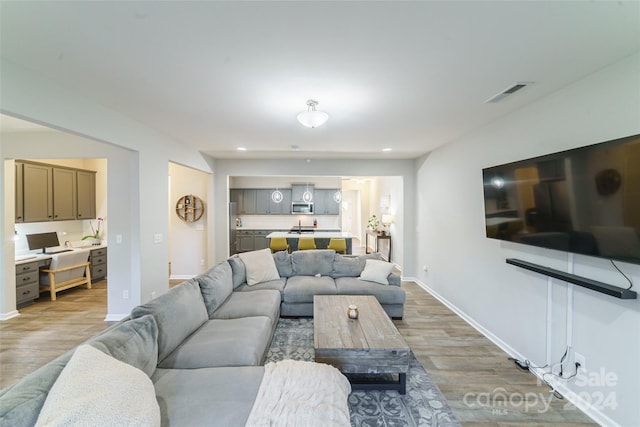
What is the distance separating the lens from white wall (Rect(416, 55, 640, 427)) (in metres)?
1.85

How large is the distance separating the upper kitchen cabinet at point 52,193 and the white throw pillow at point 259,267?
3922mm

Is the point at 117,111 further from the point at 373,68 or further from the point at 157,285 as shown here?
the point at 373,68

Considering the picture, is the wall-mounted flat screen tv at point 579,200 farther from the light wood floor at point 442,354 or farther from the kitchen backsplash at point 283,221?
the kitchen backsplash at point 283,221

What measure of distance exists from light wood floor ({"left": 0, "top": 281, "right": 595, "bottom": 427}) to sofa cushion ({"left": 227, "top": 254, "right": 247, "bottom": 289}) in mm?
1889

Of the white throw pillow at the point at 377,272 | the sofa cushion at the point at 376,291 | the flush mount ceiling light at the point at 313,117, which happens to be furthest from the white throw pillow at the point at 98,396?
the white throw pillow at the point at 377,272

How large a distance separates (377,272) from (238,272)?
214cm

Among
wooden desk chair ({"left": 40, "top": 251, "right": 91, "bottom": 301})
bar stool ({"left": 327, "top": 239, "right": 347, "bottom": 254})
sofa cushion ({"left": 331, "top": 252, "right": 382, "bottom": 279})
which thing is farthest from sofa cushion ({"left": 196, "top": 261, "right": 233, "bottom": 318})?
wooden desk chair ({"left": 40, "top": 251, "right": 91, "bottom": 301})

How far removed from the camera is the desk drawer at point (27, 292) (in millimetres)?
4000

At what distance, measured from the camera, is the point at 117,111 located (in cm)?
300

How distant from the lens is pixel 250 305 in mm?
2969

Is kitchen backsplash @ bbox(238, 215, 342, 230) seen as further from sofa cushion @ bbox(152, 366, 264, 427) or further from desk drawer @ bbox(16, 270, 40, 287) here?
sofa cushion @ bbox(152, 366, 264, 427)

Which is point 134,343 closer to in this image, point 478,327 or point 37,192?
point 478,327

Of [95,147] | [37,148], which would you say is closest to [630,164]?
[95,147]

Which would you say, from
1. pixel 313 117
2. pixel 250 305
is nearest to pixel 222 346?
pixel 250 305
